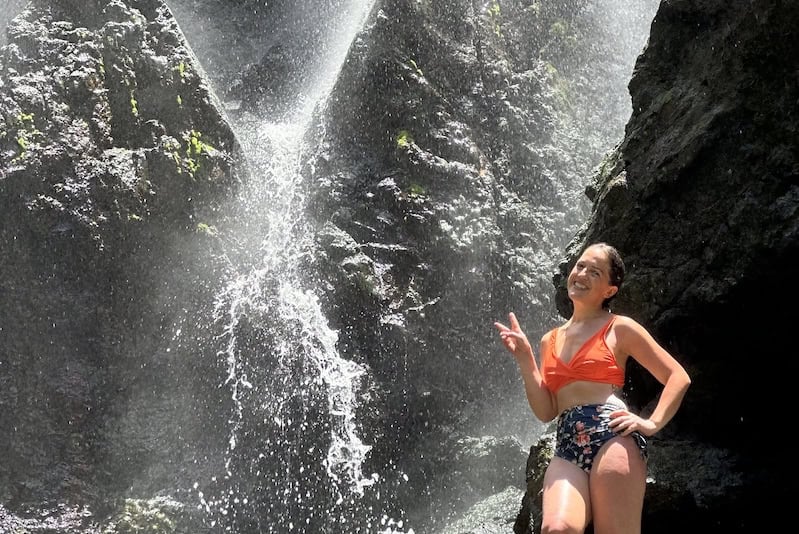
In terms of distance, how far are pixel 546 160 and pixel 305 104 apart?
592cm

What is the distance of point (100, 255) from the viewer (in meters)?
11.3

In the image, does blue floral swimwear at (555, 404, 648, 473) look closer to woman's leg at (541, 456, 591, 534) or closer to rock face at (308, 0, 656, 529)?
woman's leg at (541, 456, 591, 534)

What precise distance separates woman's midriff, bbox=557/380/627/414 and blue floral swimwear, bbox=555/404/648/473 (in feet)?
0.12

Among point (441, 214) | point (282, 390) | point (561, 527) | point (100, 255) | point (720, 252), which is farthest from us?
point (441, 214)

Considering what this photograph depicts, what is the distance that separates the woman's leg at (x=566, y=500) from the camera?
338 centimetres

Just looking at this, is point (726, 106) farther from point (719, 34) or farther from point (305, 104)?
point (305, 104)

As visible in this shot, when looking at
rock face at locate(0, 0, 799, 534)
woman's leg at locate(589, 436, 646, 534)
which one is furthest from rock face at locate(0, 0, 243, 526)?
woman's leg at locate(589, 436, 646, 534)

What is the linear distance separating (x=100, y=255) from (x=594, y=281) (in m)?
9.39

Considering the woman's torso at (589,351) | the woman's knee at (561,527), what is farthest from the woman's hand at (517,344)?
the woman's knee at (561,527)

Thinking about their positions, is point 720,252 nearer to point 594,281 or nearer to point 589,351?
point 594,281

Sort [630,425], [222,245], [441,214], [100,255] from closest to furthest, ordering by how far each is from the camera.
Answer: [630,425] < [100,255] < [222,245] < [441,214]

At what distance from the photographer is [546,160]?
545 inches

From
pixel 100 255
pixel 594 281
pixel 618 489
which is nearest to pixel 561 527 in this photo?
pixel 618 489

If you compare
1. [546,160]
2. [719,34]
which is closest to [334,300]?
[546,160]
